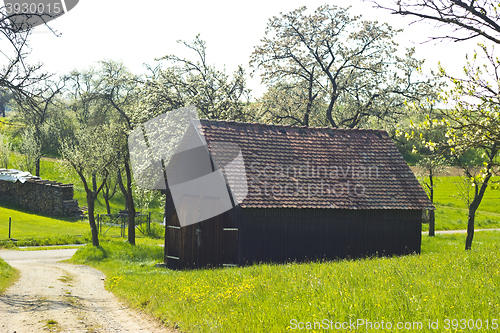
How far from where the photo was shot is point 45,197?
1560 inches

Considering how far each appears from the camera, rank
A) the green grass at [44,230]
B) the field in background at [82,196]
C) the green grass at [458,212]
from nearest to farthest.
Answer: the green grass at [44,230], the green grass at [458,212], the field in background at [82,196]

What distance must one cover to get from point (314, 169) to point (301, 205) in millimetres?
2395

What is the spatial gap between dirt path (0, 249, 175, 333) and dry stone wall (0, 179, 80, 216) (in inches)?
960

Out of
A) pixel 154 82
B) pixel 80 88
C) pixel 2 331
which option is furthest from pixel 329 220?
pixel 80 88

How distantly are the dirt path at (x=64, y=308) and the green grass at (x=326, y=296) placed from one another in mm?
601

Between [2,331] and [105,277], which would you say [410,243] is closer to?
[105,277]

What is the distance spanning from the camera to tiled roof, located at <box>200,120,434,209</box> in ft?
57.5

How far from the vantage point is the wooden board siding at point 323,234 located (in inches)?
666

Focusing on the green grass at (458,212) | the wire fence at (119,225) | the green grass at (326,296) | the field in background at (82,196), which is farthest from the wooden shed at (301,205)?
the field in background at (82,196)

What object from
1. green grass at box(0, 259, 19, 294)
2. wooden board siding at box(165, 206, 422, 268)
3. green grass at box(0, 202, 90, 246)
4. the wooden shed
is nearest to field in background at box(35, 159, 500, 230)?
green grass at box(0, 202, 90, 246)

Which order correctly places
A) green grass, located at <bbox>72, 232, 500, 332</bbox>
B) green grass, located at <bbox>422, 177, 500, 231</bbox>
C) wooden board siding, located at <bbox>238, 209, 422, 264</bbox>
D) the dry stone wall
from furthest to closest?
green grass, located at <bbox>422, 177, 500, 231</bbox>, the dry stone wall, wooden board siding, located at <bbox>238, 209, 422, 264</bbox>, green grass, located at <bbox>72, 232, 500, 332</bbox>

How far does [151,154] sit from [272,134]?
24.2 feet

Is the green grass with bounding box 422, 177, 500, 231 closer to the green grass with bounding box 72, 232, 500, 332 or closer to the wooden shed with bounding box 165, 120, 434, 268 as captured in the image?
the wooden shed with bounding box 165, 120, 434, 268

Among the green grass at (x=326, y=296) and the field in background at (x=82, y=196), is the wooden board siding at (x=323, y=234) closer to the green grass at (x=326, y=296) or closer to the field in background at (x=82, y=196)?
the green grass at (x=326, y=296)
